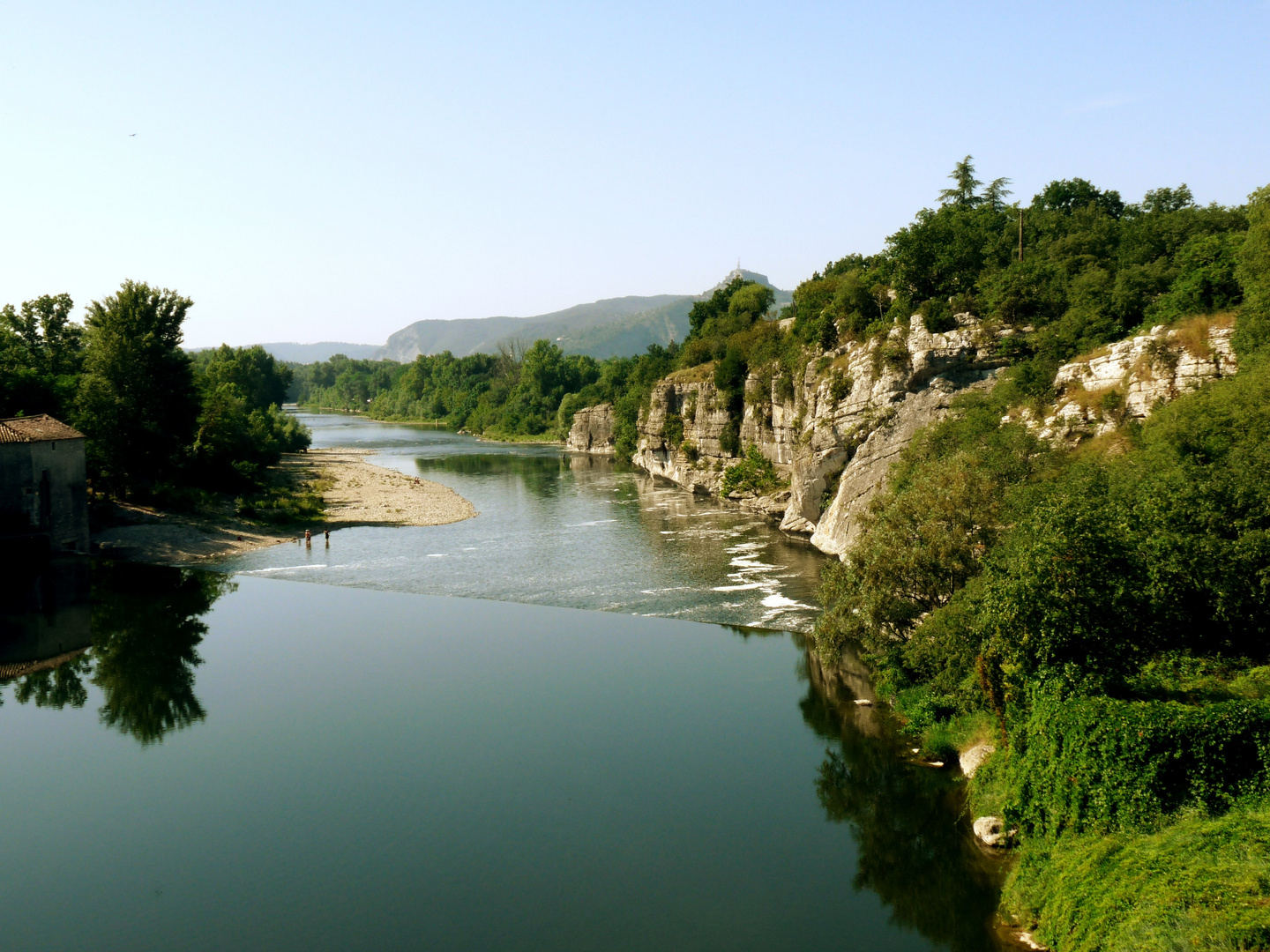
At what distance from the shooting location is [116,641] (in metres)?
33.3

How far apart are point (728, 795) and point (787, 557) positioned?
85.1 feet

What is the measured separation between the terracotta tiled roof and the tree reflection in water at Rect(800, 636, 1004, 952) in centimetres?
4135

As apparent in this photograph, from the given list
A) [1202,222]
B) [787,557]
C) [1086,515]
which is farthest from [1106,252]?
[1086,515]

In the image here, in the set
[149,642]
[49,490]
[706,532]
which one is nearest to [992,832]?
[149,642]

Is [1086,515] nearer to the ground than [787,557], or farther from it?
farther from it

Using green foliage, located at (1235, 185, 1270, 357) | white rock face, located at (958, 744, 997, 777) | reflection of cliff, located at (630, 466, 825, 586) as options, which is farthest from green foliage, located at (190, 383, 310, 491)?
green foliage, located at (1235, 185, 1270, 357)

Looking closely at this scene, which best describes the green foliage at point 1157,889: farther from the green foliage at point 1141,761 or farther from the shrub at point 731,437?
the shrub at point 731,437

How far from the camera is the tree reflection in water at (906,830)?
1611 cm

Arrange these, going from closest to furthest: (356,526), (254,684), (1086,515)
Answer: (1086,515), (254,684), (356,526)

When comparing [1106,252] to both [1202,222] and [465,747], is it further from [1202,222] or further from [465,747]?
[465,747]

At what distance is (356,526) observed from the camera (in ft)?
189

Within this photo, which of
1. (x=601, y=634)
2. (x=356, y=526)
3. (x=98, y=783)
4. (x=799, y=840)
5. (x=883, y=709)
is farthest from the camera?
(x=356, y=526)

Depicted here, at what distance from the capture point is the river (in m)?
16.3

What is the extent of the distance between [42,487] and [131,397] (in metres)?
15.1
